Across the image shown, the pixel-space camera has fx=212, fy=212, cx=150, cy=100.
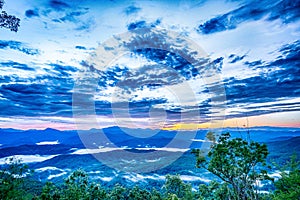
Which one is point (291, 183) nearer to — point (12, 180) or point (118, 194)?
point (12, 180)

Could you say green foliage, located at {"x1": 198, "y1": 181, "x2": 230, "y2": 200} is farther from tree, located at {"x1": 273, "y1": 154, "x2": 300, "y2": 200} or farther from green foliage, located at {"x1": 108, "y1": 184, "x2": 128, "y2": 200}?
green foliage, located at {"x1": 108, "y1": 184, "x2": 128, "y2": 200}

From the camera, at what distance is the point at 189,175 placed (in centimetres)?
8531

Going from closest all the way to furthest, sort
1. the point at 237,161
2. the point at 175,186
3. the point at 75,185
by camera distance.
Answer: the point at 237,161 < the point at 75,185 < the point at 175,186


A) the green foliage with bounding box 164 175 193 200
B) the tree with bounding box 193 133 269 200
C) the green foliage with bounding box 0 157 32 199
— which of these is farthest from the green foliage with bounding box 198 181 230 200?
the green foliage with bounding box 0 157 32 199

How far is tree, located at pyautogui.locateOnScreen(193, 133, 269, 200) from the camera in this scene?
9430mm

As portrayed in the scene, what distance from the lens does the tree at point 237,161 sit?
9430 mm

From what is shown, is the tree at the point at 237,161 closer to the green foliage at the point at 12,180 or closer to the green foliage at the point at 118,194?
the green foliage at the point at 12,180

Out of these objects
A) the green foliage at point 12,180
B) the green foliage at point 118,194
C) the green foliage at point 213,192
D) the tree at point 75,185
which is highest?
the green foliage at point 12,180

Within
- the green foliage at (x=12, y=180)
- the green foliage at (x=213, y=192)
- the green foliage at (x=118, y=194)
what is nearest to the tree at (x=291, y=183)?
the green foliage at (x=213, y=192)

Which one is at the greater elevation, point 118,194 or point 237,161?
point 237,161

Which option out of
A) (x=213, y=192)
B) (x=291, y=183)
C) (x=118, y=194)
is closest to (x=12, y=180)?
(x=291, y=183)

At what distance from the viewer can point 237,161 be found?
9.88 meters

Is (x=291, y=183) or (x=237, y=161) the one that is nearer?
(x=237, y=161)

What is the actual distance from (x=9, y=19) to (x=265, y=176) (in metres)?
11.5
